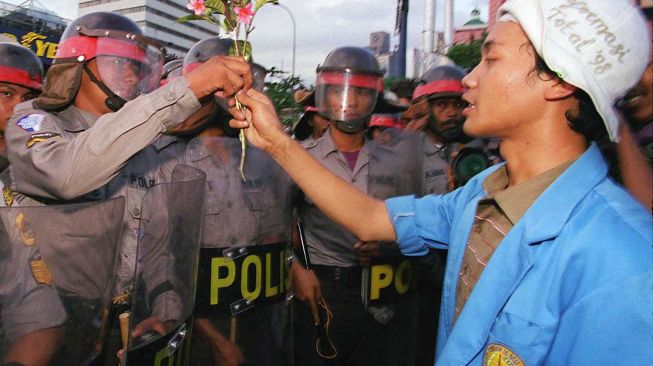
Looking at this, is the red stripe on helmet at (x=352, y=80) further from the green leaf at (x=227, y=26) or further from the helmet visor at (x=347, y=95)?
the green leaf at (x=227, y=26)

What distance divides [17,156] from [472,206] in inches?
74.6

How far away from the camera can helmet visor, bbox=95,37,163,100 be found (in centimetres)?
267

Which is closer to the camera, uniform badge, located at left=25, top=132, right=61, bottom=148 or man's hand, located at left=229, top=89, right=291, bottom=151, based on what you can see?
man's hand, located at left=229, top=89, right=291, bottom=151

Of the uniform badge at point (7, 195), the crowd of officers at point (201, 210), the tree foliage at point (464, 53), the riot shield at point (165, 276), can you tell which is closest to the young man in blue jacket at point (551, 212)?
the crowd of officers at point (201, 210)

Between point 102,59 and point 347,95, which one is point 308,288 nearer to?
point 347,95

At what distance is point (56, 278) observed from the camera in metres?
1.36

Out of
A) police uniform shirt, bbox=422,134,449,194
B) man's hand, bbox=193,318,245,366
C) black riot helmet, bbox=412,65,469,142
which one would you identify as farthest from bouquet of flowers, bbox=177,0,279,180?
black riot helmet, bbox=412,65,469,142

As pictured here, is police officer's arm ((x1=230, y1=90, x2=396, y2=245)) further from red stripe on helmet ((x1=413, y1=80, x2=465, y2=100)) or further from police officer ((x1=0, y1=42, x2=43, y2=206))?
red stripe on helmet ((x1=413, y1=80, x2=465, y2=100))

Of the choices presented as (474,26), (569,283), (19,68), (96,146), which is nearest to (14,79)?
(19,68)


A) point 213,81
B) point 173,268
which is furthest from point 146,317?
point 213,81

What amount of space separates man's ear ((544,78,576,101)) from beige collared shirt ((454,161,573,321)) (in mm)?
206

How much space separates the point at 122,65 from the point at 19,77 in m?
2.09

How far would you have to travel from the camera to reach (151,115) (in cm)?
202

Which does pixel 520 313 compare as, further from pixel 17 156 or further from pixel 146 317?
pixel 17 156
